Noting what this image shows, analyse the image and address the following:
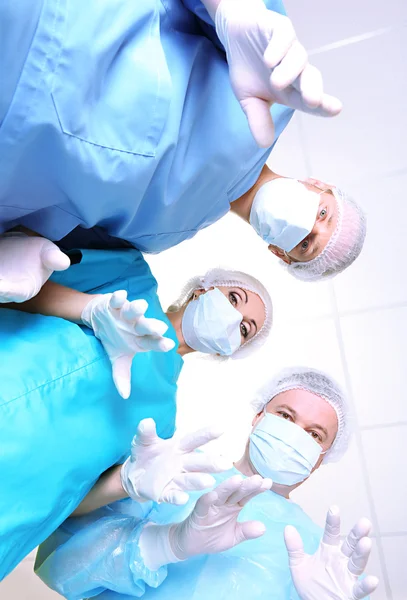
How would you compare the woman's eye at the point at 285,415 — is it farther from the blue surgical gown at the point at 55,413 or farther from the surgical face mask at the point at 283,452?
the blue surgical gown at the point at 55,413

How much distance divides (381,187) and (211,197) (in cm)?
139

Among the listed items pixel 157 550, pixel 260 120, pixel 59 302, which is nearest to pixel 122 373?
pixel 59 302

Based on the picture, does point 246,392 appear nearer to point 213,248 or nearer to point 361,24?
point 213,248

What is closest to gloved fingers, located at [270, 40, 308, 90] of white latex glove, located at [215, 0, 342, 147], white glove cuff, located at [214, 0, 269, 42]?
white latex glove, located at [215, 0, 342, 147]

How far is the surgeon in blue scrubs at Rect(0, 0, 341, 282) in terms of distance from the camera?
2.77 feet

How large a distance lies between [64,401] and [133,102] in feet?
1.79

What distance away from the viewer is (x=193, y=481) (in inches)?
47.8

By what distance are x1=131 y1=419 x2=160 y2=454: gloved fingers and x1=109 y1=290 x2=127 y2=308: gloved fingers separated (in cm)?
28

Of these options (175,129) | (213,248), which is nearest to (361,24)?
(213,248)

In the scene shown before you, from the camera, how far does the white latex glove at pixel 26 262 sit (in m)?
1.09

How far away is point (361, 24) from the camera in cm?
253

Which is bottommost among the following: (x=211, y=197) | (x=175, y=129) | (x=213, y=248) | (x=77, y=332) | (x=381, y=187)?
(x=213, y=248)

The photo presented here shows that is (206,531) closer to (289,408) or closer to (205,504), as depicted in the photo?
(205,504)

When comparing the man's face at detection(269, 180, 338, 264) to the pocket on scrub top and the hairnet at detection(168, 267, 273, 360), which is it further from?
the pocket on scrub top
